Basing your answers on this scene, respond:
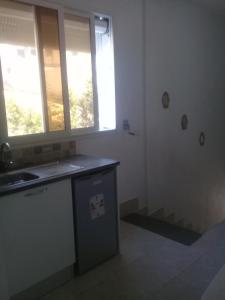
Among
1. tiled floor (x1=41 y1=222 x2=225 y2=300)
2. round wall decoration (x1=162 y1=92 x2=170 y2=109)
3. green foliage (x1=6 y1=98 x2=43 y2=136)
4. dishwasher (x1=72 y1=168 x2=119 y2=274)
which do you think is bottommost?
tiled floor (x1=41 y1=222 x2=225 y2=300)

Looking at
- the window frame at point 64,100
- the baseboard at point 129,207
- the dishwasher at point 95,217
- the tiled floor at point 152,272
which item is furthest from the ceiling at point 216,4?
the tiled floor at point 152,272

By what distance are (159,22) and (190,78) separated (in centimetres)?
106

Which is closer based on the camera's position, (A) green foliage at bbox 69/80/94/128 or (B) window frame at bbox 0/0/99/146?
(B) window frame at bbox 0/0/99/146

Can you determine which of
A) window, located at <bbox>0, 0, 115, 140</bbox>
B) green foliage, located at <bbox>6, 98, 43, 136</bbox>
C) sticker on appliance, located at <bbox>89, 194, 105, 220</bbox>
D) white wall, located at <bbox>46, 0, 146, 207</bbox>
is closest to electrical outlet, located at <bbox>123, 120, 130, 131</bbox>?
white wall, located at <bbox>46, 0, 146, 207</bbox>

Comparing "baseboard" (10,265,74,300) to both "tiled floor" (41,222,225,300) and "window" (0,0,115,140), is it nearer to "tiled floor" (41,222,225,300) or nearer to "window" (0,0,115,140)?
"tiled floor" (41,222,225,300)

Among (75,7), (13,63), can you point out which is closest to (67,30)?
(75,7)

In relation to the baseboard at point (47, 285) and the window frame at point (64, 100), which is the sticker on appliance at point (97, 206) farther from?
the window frame at point (64, 100)

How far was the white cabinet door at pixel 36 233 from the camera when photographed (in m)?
1.75

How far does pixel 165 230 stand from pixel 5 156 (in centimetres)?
190

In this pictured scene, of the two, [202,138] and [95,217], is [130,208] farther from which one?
[202,138]

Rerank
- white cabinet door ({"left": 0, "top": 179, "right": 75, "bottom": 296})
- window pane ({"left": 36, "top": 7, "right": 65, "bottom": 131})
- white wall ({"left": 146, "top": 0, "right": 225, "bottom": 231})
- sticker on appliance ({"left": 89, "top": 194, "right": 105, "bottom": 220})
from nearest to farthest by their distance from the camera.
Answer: white cabinet door ({"left": 0, "top": 179, "right": 75, "bottom": 296}) → sticker on appliance ({"left": 89, "top": 194, "right": 105, "bottom": 220}) → window pane ({"left": 36, "top": 7, "right": 65, "bottom": 131}) → white wall ({"left": 146, "top": 0, "right": 225, "bottom": 231})

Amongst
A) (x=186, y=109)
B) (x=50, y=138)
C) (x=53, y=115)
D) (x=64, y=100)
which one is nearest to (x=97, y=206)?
(x=50, y=138)

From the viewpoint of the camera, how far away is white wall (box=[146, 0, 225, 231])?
3.49 metres

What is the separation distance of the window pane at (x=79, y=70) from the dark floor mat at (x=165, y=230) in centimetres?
125
